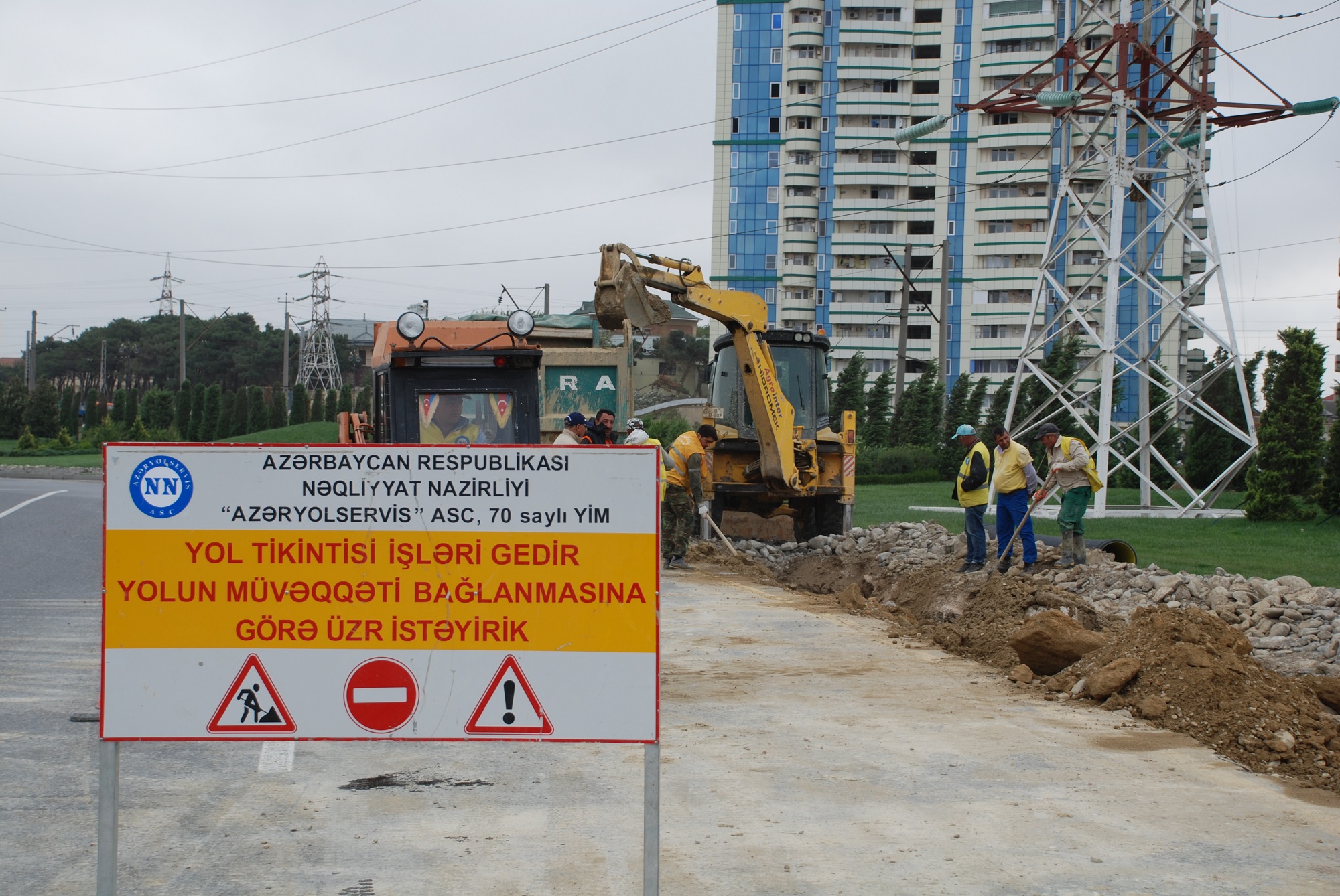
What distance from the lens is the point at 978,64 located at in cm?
8025

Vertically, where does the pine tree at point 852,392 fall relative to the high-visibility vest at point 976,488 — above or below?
above

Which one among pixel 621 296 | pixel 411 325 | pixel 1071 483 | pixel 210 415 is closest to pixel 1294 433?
pixel 1071 483

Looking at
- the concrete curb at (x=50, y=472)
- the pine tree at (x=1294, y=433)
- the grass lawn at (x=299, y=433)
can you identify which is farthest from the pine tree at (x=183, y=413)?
the pine tree at (x=1294, y=433)

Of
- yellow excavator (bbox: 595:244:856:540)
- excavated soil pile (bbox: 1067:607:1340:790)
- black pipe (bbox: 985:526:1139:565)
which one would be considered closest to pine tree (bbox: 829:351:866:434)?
yellow excavator (bbox: 595:244:856:540)

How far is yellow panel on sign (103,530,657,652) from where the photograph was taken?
13.3ft

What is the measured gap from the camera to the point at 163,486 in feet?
13.4

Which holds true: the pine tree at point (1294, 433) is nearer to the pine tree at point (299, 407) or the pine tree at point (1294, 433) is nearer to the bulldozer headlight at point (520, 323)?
the bulldozer headlight at point (520, 323)

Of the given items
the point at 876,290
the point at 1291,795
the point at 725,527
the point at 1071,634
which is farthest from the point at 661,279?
the point at 876,290

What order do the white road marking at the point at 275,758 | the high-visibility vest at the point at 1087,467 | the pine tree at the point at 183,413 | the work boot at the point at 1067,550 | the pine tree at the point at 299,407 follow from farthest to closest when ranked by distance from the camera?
1. the pine tree at the point at 299,407
2. the pine tree at the point at 183,413
3. the work boot at the point at 1067,550
4. the high-visibility vest at the point at 1087,467
5. the white road marking at the point at 275,758

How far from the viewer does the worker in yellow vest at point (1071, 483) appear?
41.2 ft

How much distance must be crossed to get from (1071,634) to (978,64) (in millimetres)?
78565

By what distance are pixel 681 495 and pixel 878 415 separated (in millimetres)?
35400

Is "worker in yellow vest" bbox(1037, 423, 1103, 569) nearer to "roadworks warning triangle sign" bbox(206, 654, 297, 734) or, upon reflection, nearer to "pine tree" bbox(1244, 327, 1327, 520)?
"roadworks warning triangle sign" bbox(206, 654, 297, 734)

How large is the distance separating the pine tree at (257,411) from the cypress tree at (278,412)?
0.99ft
